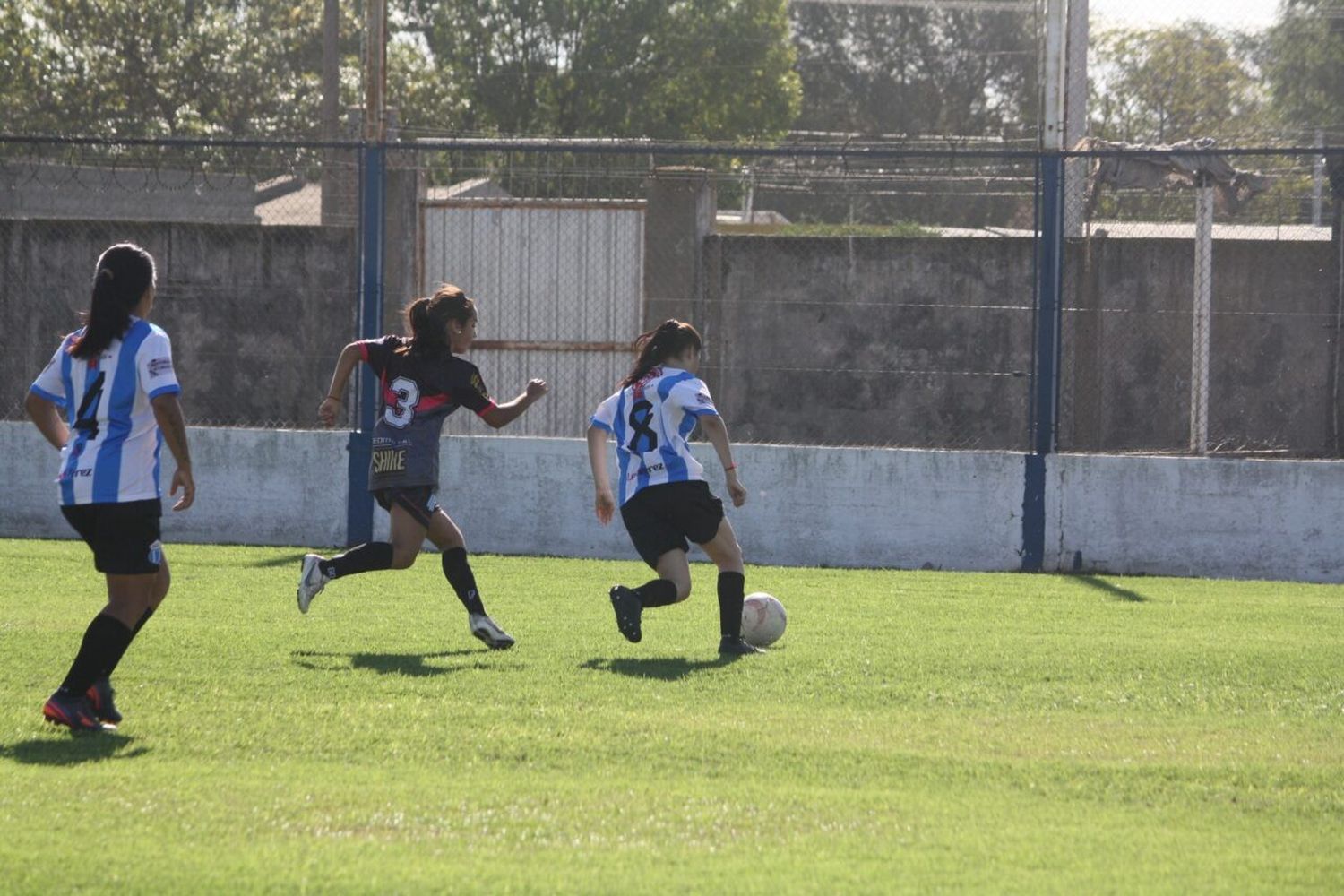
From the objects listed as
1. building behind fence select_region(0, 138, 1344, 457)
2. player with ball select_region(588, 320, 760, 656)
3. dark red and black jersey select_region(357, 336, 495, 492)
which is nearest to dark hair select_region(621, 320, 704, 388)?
player with ball select_region(588, 320, 760, 656)

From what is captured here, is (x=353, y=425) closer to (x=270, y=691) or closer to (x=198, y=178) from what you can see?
(x=270, y=691)

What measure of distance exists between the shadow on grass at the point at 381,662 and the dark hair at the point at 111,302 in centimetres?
175

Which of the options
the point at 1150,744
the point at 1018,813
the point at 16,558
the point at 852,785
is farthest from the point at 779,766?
the point at 16,558

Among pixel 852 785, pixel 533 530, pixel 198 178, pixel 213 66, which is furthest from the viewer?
pixel 213 66

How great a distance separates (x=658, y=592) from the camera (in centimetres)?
747

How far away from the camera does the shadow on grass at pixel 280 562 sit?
11.1m

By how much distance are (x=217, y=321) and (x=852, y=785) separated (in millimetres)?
12160

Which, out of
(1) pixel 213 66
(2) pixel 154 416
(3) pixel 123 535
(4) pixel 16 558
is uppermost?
(1) pixel 213 66

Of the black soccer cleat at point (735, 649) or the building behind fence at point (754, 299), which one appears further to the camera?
the building behind fence at point (754, 299)

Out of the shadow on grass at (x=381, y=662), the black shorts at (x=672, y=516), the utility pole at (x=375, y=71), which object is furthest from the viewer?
the utility pole at (x=375, y=71)

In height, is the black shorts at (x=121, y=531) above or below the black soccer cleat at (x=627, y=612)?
above

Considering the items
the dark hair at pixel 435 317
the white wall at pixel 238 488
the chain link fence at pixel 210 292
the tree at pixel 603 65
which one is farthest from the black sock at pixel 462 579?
the tree at pixel 603 65

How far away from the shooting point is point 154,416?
5602 millimetres

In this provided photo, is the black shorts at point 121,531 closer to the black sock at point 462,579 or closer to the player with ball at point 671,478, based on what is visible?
the black sock at point 462,579
